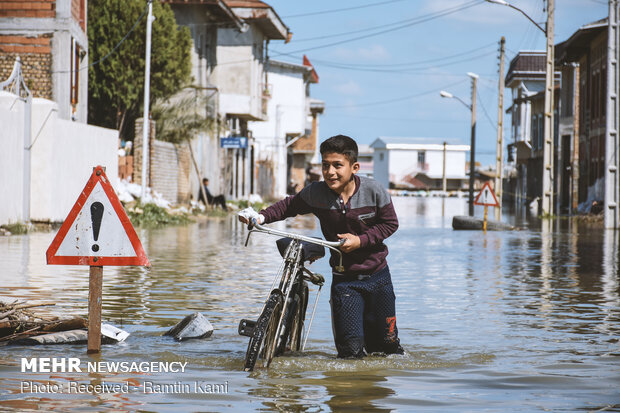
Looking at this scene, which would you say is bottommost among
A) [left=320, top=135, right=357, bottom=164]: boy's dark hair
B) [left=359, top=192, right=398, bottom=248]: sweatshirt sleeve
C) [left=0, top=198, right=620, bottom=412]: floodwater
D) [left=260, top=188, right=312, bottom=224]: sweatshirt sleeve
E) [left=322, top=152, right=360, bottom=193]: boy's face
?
[left=0, top=198, right=620, bottom=412]: floodwater

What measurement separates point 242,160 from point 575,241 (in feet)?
114

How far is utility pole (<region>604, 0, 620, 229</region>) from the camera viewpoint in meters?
32.5

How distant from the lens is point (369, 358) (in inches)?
291

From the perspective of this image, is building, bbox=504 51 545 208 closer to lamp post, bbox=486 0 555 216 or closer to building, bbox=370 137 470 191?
lamp post, bbox=486 0 555 216

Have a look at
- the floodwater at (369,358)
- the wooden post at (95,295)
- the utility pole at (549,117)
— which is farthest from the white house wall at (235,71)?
the wooden post at (95,295)

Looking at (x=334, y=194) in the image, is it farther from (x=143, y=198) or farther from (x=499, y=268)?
(x=143, y=198)

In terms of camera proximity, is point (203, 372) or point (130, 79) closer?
point (203, 372)

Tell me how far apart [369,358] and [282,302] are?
3.08 feet

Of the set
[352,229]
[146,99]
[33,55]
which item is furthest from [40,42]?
[352,229]

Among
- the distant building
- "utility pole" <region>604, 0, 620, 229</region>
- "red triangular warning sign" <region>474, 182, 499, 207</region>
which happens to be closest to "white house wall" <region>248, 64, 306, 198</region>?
"utility pole" <region>604, 0, 620, 229</region>

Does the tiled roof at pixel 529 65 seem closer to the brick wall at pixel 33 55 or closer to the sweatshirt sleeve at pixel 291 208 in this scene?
the brick wall at pixel 33 55

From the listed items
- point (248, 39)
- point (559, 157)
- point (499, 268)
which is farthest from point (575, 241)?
point (559, 157)

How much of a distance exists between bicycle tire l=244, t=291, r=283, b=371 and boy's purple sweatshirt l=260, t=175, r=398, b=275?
0.59 m

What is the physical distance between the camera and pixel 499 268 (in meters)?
16.6
